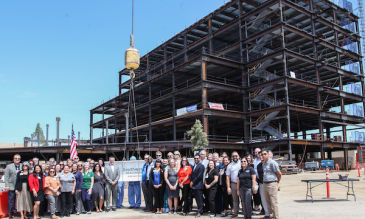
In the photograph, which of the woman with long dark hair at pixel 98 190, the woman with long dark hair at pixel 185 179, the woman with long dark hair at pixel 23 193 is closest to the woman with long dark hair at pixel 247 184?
the woman with long dark hair at pixel 185 179

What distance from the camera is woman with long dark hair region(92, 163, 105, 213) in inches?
455

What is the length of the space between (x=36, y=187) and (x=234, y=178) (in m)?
→ 6.79

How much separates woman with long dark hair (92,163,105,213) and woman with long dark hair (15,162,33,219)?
2.18m

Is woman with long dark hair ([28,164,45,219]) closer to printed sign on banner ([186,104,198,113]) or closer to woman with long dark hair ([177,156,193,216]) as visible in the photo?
woman with long dark hair ([177,156,193,216])

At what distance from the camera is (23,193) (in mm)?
Answer: 10508

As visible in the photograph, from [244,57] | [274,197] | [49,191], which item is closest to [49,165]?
[49,191]

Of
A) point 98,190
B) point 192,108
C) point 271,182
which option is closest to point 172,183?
point 98,190

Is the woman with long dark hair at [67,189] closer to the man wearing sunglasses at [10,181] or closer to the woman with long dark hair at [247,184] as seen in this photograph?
the man wearing sunglasses at [10,181]

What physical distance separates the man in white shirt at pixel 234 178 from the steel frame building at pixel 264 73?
79.7ft

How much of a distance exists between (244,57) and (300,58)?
7.38m

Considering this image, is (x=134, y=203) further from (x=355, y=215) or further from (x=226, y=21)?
(x=226, y=21)

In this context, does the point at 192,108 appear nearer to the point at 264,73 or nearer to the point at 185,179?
the point at 264,73

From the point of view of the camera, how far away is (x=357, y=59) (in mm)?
48875

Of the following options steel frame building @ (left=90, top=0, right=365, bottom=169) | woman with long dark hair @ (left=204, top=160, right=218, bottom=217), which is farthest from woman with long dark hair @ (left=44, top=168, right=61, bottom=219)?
steel frame building @ (left=90, top=0, right=365, bottom=169)
